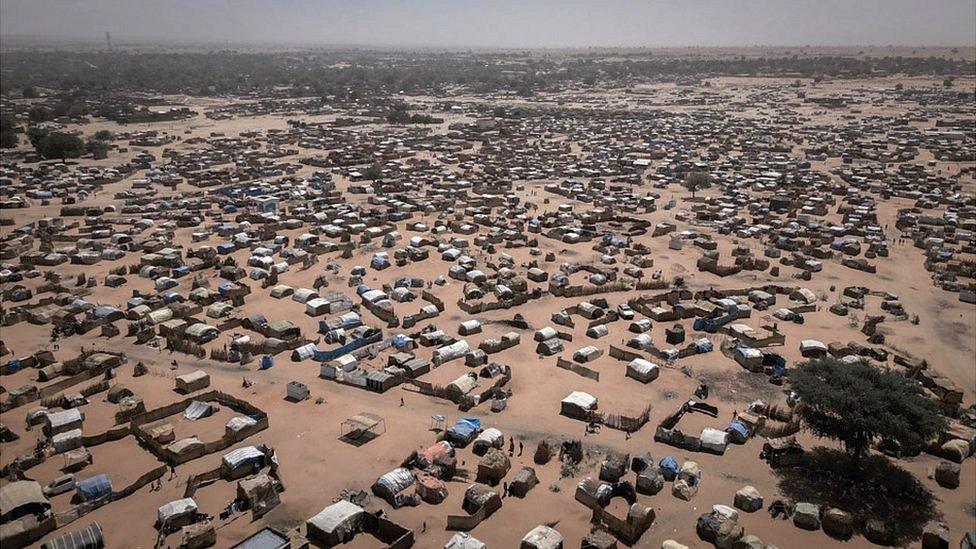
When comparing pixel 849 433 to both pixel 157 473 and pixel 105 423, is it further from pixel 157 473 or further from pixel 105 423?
pixel 105 423

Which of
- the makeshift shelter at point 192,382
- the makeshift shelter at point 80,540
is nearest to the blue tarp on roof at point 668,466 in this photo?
the makeshift shelter at point 80,540

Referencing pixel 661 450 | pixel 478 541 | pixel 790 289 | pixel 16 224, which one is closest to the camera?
pixel 478 541

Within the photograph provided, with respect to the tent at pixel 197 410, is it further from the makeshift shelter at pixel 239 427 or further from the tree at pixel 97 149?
the tree at pixel 97 149

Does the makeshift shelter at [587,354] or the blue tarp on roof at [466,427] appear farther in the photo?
the makeshift shelter at [587,354]

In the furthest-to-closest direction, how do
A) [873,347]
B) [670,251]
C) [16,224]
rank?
1. [16,224]
2. [670,251]
3. [873,347]

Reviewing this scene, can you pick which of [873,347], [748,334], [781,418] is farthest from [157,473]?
[873,347]

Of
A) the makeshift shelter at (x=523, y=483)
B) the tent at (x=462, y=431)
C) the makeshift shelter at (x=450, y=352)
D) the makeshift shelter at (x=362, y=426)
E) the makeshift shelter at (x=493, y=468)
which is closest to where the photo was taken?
the makeshift shelter at (x=523, y=483)

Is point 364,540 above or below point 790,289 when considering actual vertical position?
below
